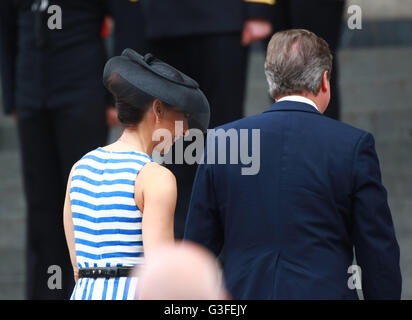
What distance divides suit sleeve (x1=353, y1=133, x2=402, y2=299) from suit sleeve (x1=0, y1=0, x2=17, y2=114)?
262cm

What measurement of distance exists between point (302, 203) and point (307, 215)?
39mm

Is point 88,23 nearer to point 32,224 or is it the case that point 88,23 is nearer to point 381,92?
point 32,224

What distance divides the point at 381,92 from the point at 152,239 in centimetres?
429

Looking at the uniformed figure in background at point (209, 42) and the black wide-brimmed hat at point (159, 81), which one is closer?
the black wide-brimmed hat at point (159, 81)

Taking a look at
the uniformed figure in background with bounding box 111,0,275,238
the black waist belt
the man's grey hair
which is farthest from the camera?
the uniformed figure in background with bounding box 111,0,275,238

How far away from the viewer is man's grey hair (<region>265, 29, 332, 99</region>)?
122 inches

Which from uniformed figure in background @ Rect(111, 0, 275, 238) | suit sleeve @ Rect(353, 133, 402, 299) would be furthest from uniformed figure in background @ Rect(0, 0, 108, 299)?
suit sleeve @ Rect(353, 133, 402, 299)

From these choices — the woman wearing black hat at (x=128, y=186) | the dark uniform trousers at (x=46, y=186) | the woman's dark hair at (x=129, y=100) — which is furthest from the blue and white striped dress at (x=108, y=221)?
the dark uniform trousers at (x=46, y=186)

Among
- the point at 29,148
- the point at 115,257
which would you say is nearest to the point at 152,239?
the point at 115,257

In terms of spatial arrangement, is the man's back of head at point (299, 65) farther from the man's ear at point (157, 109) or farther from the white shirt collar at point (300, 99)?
the man's ear at point (157, 109)

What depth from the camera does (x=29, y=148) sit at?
4945 mm

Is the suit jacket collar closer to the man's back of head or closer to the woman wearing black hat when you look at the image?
the man's back of head

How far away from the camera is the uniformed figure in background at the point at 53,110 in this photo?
4.86 m

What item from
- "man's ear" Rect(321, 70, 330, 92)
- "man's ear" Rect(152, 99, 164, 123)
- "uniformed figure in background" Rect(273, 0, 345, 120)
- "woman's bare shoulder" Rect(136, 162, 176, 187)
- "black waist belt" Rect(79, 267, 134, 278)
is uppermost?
"uniformed figure in background" Rect(273, 0, 345, 120)
